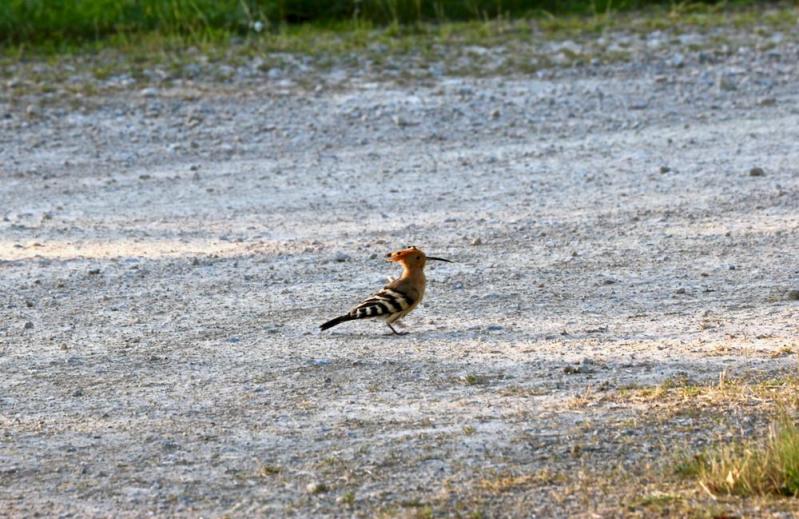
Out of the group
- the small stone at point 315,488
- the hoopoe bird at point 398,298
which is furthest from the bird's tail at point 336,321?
the small stone at point 315,488

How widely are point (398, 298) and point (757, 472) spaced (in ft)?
7.99

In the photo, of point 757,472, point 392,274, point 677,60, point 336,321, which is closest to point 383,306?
point 336,321

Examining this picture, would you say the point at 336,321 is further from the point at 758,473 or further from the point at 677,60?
the point at 677,60

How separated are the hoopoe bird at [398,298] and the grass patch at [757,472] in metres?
2.23

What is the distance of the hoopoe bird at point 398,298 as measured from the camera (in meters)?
6.59

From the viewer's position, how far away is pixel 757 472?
180 inches

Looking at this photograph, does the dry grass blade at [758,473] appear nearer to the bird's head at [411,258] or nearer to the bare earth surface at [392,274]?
the bare earth surface at [392,274]

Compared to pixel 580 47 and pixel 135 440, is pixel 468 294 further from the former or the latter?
pixel 580 47

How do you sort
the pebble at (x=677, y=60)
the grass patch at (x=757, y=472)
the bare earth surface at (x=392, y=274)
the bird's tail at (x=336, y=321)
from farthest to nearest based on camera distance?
the pebble at (x=677, y=60) < the bird's tail at (x=336, y=321) < the bare earth surface at (x=392, y=274) < the grass patch at (x=757, y=472)

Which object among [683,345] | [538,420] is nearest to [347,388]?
[538,420]

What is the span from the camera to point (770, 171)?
388 inches

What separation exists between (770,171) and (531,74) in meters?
3.07

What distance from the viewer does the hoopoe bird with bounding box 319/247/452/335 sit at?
6594 mm

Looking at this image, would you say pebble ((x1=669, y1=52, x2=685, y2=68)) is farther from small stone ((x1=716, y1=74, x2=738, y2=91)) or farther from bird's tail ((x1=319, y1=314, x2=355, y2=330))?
bird's tail ((x1=319, y1=314, x2=355, y2=330))
